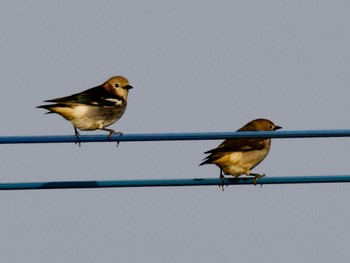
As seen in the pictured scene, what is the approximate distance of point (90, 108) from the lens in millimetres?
18125

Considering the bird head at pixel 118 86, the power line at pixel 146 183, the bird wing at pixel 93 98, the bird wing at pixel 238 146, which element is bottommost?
the power line at pixel 146 183

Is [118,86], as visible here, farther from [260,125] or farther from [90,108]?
[260,125]

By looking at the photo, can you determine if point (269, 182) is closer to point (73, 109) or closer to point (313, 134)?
point (313, 134)

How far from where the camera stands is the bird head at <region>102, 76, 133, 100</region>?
63.3 ft

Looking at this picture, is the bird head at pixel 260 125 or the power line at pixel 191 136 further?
the bird head at pixel 260 125

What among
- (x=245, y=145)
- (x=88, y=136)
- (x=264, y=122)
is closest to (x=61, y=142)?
(x=88, y=136)

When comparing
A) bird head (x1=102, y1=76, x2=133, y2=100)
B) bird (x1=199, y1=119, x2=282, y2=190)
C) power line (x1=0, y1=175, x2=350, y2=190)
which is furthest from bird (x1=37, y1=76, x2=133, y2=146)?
power line (x1=0, y1=175, x2=350, y2=190)

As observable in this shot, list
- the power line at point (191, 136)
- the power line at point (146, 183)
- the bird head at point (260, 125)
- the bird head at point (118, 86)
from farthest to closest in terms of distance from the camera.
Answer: the bird head at point (260, 125) < the bird head at point (118, 86) < the power line at point (146, 183) < the power line at point (191, 136)

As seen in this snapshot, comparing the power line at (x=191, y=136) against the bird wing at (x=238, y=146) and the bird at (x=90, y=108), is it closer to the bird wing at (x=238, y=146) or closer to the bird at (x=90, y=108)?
the bird at (x=90, y=108)

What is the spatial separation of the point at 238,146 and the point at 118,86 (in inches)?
98.5

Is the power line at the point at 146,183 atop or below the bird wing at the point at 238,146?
below

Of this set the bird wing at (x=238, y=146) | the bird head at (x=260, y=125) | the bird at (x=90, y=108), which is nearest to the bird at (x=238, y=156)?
the bird wing at (x=238, y=146)

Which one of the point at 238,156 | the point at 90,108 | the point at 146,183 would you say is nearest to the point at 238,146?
the point at 238,156

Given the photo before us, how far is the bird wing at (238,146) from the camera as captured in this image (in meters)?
18.0
